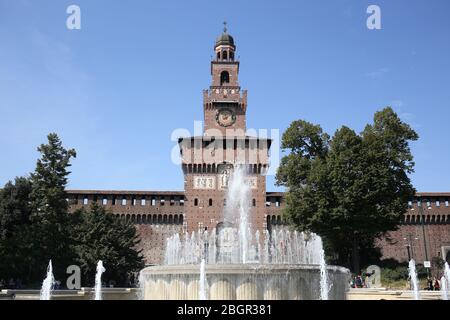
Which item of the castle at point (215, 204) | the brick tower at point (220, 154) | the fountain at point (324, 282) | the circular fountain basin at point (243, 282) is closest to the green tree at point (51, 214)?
the castle at point (215, 204)

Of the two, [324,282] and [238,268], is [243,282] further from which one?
[324,282]

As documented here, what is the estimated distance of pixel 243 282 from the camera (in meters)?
12.6

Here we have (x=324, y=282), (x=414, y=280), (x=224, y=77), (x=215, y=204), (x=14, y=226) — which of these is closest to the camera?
(x=324, y=282)

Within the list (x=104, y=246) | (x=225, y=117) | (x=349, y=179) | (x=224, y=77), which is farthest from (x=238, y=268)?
(x=224, y=77)

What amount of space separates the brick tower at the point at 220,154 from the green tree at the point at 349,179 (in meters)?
11.7

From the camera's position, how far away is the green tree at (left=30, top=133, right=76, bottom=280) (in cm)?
2850

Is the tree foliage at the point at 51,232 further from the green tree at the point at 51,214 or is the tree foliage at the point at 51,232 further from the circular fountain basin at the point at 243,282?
the circular fountain basin at the point at 243,282

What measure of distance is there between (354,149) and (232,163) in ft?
52.7

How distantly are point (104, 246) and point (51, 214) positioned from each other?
15.4 ft

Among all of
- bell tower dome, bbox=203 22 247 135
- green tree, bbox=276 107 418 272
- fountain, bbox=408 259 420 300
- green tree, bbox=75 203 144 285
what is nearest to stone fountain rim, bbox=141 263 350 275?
fountain, bbox=408 259 420 300

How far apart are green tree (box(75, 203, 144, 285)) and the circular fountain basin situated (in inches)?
761

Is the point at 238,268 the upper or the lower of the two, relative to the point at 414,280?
upper
